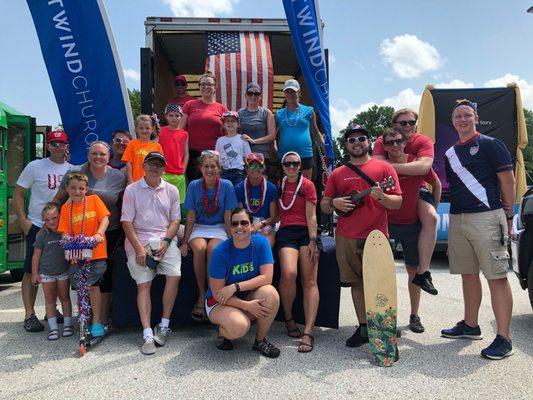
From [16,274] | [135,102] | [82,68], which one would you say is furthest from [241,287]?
[135,102]

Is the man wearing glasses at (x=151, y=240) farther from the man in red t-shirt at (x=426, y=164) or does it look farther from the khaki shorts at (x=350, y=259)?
the man in red t-shirt at (x=426, y=164)

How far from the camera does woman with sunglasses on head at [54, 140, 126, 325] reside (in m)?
4.06

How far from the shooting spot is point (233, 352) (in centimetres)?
361

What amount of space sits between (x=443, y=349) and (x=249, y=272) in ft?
6.05

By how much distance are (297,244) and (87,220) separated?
1.94m

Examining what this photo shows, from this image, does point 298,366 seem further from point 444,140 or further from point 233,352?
point 444,140

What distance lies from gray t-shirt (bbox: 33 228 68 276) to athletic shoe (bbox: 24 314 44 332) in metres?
0.61

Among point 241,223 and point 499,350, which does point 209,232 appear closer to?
point 241,223

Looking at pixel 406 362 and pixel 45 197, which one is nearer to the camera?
pixel 406 362

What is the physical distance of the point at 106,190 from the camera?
4.15 m

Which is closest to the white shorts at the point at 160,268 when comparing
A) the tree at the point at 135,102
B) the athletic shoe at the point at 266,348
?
the athletic shoe at the point at 266,348

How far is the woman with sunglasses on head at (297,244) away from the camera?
383 cm

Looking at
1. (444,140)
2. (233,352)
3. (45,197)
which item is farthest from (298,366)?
(444,140)

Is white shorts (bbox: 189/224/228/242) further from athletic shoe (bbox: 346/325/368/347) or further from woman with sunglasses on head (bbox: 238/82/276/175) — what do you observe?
athletic shoe (bbox: 346/325/368/347)
